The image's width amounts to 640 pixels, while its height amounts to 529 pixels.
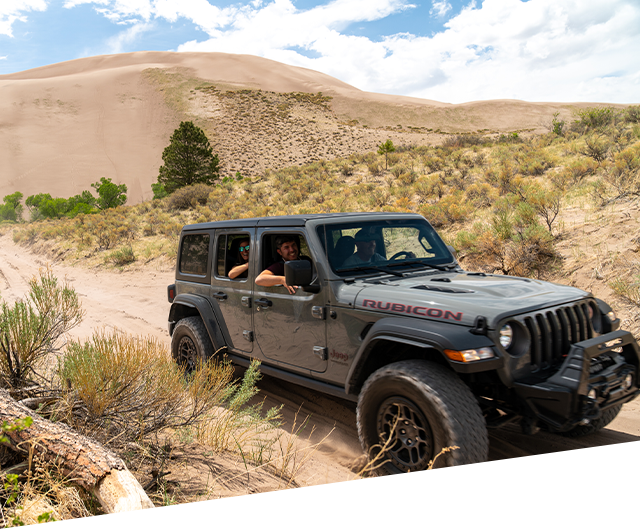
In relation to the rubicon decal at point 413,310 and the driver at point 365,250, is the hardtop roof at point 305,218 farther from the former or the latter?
the rubicon decal at point 413,310

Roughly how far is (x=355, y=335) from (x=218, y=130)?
227 ft

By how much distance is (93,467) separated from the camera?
2.26 meters

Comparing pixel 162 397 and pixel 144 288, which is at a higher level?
pixel 162 397

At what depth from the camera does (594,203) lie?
9148 mm

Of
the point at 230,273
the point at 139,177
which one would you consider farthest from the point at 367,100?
the point at 230,273

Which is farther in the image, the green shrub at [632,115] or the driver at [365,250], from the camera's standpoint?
the green shrub at [632,115]

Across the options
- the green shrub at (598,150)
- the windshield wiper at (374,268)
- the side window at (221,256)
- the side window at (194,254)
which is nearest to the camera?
the windshield wiper at (374,268)

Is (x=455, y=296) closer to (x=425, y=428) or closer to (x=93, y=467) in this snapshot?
(x=425, y=428)

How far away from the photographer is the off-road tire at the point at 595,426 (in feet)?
11.7

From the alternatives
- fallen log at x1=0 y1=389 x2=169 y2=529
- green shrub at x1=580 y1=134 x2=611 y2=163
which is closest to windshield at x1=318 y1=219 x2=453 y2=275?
fallen log at x1=0 y1=389 x2=169 y2=529

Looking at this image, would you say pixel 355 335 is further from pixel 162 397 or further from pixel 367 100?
pixel 367 100

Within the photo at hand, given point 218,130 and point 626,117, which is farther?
point 218,130

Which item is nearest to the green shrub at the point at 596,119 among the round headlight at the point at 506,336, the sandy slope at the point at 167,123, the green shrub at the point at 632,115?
the green shrub at the point at 632,115

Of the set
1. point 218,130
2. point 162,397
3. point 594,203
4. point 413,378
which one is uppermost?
point 218,130
